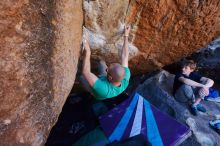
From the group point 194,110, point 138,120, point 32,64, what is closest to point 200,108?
point 194,110

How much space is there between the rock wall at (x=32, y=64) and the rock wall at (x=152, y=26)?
0.68 metres

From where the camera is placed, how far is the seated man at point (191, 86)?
5.47 m

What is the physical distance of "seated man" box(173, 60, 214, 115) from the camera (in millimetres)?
5469

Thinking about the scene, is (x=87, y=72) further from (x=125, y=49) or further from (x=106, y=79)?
(x=125, y=49)

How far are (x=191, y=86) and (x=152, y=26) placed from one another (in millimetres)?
1264

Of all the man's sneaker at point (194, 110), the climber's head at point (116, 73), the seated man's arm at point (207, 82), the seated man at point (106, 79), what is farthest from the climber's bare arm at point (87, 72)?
the seated man's arm at point (207, 82)

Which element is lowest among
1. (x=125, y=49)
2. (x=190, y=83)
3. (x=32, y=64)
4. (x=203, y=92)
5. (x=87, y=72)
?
(x=203, y=92)

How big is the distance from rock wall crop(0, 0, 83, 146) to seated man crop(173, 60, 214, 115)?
233 cm

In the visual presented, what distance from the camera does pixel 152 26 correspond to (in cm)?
479

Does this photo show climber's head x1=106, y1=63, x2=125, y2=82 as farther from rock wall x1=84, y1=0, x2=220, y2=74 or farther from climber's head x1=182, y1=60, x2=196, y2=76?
climber's head x1=182, y1=60, x2=196, y2=76

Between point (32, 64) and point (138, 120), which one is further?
point (138, 120)

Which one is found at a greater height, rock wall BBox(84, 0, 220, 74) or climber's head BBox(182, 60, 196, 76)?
rock wall BBox(84, 0, 220, 74)

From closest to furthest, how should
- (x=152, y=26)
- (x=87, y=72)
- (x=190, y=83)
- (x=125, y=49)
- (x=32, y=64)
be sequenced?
(x=32, y=64) → (x=87, y=72) → (x=125, y=49) → (x=152, y=26) → (x=190, y=83)

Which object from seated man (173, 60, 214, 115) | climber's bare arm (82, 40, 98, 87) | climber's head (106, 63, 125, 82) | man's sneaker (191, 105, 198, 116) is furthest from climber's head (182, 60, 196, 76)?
climber's bare arm (82, 40, 98, 87)
